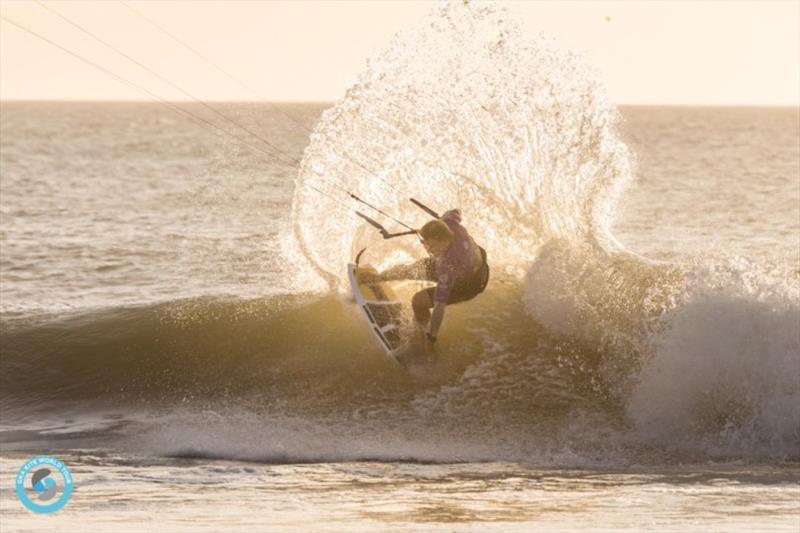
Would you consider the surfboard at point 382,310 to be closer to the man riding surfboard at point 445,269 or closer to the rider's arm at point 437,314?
the man riding surfboard at point 445,269

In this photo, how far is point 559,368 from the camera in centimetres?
1600

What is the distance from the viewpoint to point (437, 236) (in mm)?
14461

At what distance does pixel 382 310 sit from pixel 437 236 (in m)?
1.59

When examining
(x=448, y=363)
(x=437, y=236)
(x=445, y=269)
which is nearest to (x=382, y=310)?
(x=448, y=363)

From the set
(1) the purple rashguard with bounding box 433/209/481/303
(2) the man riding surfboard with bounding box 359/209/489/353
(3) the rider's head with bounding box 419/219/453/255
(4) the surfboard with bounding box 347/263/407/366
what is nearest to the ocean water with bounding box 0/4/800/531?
(4) the surfboard with bounding box 347/263/407/366

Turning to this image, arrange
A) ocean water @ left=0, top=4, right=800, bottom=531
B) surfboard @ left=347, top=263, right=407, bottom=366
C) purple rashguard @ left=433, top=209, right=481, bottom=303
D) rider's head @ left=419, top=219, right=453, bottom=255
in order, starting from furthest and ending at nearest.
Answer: surfboard @ left=347, top=263, right=407, bottom=366, purple rashguard @ left=433, top=209, right=481, bottom=303, rider's head @ left=419, top=219, right=453, bottom=255, ocean water @ left=0, top=4, right=800, bottom=531

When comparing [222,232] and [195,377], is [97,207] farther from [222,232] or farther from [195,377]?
[195,377]

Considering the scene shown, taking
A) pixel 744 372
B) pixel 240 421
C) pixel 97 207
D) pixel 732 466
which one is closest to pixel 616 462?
pixel 732 466

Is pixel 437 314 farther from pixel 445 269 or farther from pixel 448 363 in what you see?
pixel 448 363

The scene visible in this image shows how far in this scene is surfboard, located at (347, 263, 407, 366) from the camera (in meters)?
15.6

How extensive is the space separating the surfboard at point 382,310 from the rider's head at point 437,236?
1.34m

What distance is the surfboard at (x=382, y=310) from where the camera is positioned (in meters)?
15.6

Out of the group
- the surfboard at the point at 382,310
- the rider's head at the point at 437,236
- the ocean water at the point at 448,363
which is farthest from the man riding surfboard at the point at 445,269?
the ocean water at the point at 448,363

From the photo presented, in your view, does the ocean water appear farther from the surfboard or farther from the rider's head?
the rider's head
